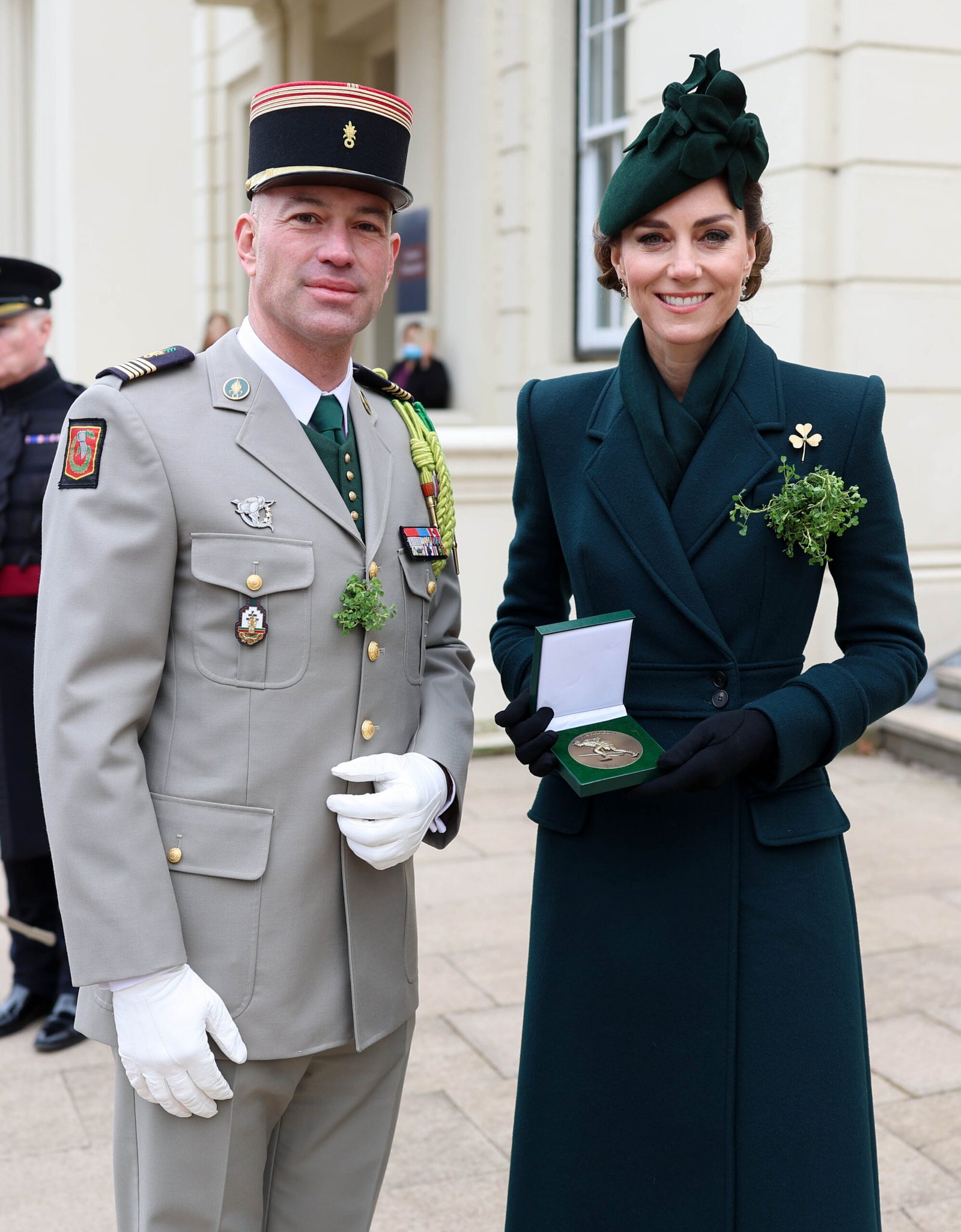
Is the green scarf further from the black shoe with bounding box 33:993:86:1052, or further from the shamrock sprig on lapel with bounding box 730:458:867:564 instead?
the black shoe with bounding box 33:993:86:1052

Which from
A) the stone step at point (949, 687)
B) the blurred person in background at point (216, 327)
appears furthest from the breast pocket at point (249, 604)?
the blurred person in background at point (216, 327)

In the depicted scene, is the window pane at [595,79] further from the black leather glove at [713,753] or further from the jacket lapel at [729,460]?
the black leather glove at [713,753]

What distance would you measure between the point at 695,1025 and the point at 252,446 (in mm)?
1067

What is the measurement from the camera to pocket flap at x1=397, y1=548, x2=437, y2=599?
7.16 ft

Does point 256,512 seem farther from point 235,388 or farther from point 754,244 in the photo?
point 754,244

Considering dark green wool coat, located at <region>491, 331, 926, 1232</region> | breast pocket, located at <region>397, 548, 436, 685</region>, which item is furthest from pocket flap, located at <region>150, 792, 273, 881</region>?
dark green wool coat, located at <region>491, 331, 926, 1232</region>

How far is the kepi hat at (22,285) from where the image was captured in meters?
3.98

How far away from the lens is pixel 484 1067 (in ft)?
12.3

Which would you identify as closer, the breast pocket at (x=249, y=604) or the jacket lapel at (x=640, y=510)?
the breast pocket at (x=249, y=604)

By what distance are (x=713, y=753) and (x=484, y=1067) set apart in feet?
6.67

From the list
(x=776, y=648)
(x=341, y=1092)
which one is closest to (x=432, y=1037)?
(x=341, y=1092)

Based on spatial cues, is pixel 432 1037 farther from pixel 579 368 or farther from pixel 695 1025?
pixel 579 368

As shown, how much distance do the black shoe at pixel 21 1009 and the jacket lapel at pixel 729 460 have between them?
276 centimetres

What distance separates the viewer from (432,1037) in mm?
3924
